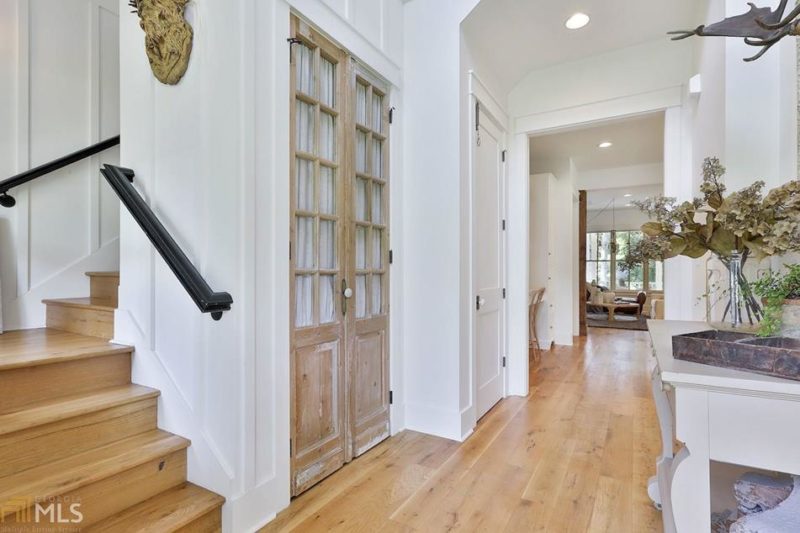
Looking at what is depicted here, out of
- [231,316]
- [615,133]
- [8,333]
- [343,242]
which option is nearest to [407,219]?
[343,242]

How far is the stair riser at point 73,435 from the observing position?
1417 millimetres

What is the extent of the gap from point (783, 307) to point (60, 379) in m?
2.71

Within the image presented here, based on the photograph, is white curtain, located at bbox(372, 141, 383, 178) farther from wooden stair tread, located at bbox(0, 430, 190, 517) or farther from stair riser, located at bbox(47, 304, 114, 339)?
wooden stair tread, located at bbox(0, 430, 190, 517)

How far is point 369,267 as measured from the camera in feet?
8.61

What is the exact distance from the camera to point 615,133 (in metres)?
4.99

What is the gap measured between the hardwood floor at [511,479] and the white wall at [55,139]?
2.15m

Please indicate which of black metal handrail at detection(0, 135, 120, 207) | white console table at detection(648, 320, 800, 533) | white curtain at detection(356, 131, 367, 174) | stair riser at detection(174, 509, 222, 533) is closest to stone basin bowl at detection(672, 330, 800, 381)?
white console table at detection(648, 320, 800, 533)

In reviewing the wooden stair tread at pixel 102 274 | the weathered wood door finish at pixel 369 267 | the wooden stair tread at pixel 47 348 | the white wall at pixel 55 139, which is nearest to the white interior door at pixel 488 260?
the weathered wood door finish at pixel 369 267

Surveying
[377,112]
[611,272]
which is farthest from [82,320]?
[611,272]

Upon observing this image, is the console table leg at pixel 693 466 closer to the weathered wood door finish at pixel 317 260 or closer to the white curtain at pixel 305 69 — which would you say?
the weathered wood door finish at pixel 317 260

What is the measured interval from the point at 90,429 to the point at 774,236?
2557mm

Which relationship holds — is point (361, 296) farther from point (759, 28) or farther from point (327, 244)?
point (759, 28)

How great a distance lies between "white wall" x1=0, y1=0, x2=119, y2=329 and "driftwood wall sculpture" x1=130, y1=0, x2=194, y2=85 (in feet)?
4.07

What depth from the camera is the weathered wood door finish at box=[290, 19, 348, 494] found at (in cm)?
205
